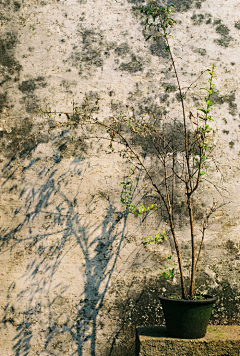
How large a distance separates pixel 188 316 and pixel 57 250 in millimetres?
1192

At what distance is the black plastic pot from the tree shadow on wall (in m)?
0.69

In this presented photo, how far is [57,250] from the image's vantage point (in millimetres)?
2627

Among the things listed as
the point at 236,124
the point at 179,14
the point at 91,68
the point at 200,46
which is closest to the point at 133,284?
the point at 236,124

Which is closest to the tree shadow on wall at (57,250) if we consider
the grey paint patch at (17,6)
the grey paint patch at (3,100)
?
the grey paint patch at (3,100)

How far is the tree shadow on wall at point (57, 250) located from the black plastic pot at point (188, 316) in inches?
27.2

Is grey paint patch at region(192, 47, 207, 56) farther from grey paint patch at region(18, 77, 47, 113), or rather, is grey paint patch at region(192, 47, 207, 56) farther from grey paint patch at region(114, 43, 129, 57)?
grey paint patch at region(18, 77, 47, 113)

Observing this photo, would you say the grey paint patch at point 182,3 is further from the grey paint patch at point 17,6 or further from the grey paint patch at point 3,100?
the grey paint patch at point 3,100

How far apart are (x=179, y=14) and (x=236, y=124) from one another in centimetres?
121

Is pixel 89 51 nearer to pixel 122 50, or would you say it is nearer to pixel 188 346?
pixel 122 50

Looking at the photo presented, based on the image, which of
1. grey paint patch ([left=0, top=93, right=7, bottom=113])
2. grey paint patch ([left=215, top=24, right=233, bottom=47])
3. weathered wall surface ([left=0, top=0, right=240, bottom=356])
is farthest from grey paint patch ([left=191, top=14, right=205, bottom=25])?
grey paint patch ([left=0, top=93, right=7, bottom=113])

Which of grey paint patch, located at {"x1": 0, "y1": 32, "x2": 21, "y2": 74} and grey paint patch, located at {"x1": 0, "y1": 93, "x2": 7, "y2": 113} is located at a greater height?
grey paint patch, located at {"x1": 0, "y1": 32, "x2": 21, "y2": 74}

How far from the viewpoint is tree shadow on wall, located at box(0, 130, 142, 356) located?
2.49 m

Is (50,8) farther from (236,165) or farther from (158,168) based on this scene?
(236,165)

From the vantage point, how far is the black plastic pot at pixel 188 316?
2.01 meters
